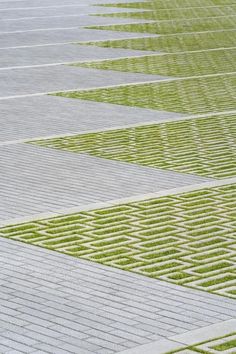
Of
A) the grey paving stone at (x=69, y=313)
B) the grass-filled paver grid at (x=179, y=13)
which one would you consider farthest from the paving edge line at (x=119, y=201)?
the grass-filled paver grid at (x=179, y=13)

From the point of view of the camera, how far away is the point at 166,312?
8.10 metres

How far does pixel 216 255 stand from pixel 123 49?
15.8 metres

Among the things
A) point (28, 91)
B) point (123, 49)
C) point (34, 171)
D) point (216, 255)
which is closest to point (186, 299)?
point (216, 255)

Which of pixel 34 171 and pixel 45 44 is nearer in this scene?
pixel 34 171

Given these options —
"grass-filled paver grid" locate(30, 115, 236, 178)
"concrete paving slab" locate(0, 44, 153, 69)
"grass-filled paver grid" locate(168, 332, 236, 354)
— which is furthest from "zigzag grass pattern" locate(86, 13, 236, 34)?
"grass-filled paver grid" locate(168, 332, 236, 354)

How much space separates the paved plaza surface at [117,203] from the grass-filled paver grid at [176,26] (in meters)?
5.06

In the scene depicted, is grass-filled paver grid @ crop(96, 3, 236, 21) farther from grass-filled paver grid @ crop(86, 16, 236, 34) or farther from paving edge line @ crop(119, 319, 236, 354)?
paving edge line @ crop(119, 319, 236, 354)

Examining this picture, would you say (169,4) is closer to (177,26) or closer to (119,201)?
(177,26)

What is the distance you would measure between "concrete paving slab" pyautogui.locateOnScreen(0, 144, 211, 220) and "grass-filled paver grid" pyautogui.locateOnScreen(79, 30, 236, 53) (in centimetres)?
Answer: 1163

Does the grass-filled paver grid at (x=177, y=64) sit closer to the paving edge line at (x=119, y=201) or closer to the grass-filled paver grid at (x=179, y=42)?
the grass-filled paver grid at (x=179, y=42)

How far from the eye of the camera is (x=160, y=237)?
33.0ft

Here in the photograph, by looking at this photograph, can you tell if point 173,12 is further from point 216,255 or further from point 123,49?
point 216,255

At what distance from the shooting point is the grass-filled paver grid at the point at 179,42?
25.2m

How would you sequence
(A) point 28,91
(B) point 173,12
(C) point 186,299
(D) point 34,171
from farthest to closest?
1. (B) point 173,12
2. (A) point 28,91
3. (D) point 34,171
4. (C) point 186,299
